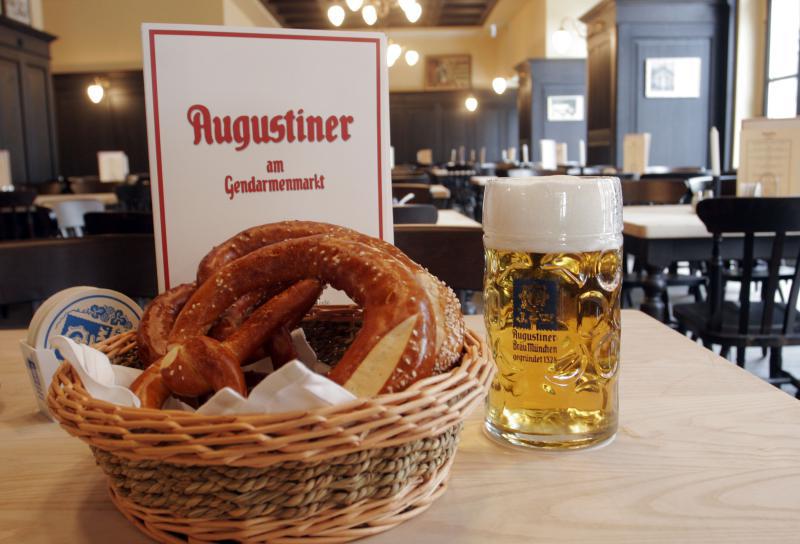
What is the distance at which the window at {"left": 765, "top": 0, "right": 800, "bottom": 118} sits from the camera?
689 cm

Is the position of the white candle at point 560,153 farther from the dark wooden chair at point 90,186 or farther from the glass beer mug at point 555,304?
the glass beer mug at point 555,304

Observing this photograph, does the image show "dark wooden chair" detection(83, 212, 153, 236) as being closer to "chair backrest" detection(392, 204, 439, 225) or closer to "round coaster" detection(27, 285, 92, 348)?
"chair backrest" detection(392, 204, 439, 225)

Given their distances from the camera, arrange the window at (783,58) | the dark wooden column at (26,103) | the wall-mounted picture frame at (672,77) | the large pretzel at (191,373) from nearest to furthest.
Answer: the large pretzel at (191,373) < the window at (783,58) < the wall-mounted picture frame at (672,77) < the dark wooden column at (26,103)

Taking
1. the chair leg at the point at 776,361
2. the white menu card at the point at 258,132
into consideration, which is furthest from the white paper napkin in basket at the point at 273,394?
the chair leg at the point at 776,361

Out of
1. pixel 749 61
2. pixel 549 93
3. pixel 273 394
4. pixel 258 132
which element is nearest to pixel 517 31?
pixel 549 93

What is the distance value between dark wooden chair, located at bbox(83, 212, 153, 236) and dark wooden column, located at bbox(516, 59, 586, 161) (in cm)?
1085

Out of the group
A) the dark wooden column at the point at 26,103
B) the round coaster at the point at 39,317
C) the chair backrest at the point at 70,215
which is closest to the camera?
the round coaster at the point at 39,317

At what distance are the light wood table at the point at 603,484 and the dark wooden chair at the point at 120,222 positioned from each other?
188 centimetres

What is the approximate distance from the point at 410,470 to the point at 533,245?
0.23 metres

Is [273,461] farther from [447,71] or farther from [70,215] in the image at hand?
[447,71]

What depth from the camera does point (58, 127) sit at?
13453 mm

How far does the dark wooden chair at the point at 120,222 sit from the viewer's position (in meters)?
2.56

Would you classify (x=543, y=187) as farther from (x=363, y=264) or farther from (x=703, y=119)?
(x=703, y=119)

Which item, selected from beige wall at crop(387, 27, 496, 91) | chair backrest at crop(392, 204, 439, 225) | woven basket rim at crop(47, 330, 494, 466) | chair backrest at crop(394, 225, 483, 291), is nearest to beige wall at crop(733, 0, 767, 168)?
chair backrest at crop(392, 204, 439, 225)
